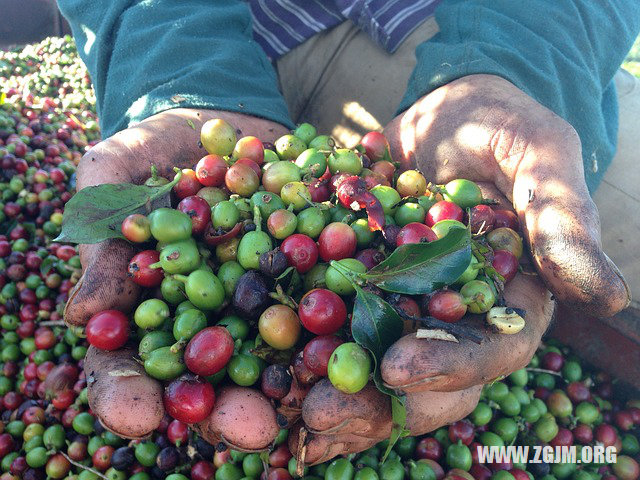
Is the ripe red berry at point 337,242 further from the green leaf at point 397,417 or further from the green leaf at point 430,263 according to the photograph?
the green leaf at point 397,417

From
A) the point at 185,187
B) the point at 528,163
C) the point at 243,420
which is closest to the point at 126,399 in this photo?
the point at 243,420

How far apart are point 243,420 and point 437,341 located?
95 centimetres

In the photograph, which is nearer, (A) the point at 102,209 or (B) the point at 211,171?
(A) the point at 102,209

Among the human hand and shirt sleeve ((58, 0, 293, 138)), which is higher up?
shirt sleeve ((58, 0, 293, 138))

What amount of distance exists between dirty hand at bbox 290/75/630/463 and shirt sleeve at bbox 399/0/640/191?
0.92ft

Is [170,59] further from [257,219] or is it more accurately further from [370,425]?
[370,425]

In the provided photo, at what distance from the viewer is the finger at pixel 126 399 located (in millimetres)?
2178

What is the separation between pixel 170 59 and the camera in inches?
160

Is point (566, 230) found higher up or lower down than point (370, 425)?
higher up

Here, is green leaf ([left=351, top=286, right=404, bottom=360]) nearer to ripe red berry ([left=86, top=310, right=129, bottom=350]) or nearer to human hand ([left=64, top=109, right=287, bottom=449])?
human hand ([left=64, top=109, right=287, bottom=449])

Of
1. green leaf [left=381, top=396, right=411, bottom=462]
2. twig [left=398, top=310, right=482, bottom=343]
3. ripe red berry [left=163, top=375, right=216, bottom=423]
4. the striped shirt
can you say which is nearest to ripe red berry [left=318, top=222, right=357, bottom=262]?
twig [left=398, top=310, right=482, bottom=343]

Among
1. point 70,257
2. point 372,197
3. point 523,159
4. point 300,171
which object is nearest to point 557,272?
point 523,159

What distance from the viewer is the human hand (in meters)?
2.21

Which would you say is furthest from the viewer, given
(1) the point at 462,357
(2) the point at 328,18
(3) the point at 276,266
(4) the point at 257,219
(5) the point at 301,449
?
(2) the point at 328,18
